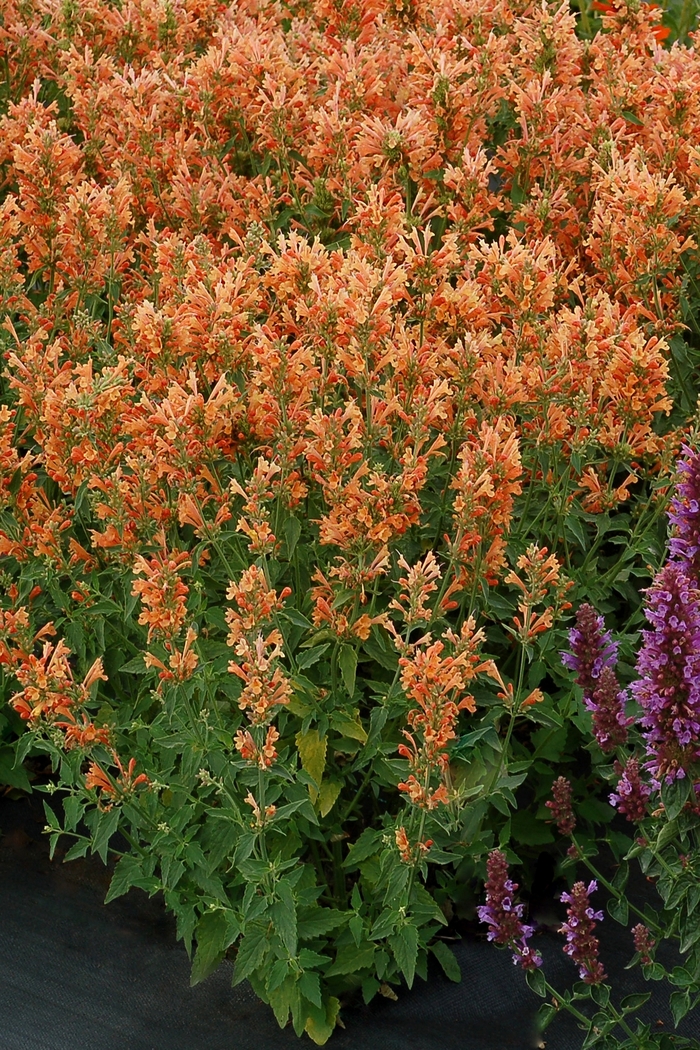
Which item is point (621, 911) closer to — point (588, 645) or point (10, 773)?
point (588, 645)

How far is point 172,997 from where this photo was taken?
3486 mm

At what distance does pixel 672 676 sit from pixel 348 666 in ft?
2.76

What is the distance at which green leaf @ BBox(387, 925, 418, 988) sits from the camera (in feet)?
9.71

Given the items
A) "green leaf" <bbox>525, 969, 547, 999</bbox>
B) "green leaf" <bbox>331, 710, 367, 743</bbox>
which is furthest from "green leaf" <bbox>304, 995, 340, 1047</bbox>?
"green leaf" <bbox>331, 710, 367, 743</bbox>

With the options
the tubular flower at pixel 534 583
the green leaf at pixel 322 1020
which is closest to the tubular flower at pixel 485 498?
the tubular flower at pixel 534 583

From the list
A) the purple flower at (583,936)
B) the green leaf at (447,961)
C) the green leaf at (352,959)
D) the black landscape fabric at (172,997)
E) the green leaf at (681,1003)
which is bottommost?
the black landscape fabric at (172,997)

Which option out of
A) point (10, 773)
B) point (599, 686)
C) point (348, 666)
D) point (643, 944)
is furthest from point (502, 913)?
point (10, 773)

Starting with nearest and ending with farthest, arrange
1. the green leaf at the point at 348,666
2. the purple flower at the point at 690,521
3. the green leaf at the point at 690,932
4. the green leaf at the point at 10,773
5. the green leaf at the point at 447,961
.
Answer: the purple flower at the point at 690,521
the green leaf at the point at 690,932
the green leaf at the point at 348,666
the green leaf at the point at 447,961
the green leaf at the point at 10,773

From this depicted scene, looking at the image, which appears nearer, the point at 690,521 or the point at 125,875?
the point at 690,521

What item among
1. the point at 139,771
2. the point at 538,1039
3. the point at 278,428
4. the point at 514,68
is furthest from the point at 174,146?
the point at 538,1039

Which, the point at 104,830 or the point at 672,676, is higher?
the point at 672,676

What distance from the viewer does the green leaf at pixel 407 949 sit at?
296cm

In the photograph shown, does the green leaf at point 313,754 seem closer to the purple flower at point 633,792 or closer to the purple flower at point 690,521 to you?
the purple flower at point 633,792

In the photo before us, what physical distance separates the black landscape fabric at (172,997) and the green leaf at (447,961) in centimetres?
5
